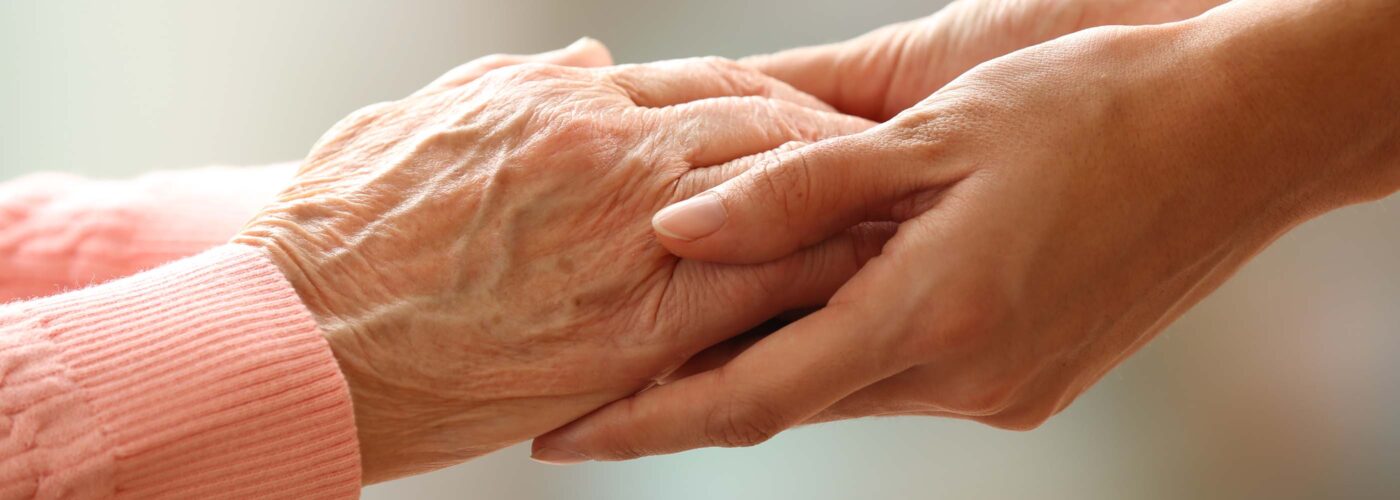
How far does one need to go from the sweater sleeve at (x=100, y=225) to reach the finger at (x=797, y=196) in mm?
418

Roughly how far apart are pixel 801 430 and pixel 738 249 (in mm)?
959

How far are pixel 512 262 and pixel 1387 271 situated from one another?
112 centimetres

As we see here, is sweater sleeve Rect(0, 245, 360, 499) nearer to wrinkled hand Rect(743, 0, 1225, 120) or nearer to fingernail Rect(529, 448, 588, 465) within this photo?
fingernail Rect(529, 448, 588, 465)

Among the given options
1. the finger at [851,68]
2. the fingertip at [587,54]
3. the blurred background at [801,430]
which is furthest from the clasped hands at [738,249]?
the blurred background at [801,430]

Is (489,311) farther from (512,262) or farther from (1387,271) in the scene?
(1387,271)

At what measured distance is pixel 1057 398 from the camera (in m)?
0.82

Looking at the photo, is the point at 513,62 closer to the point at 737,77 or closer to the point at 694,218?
the point at 737,77

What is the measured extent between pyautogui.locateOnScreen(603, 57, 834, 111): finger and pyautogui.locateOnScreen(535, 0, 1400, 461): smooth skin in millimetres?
215

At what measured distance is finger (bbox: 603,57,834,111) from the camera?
94cm

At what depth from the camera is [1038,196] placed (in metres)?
0.70

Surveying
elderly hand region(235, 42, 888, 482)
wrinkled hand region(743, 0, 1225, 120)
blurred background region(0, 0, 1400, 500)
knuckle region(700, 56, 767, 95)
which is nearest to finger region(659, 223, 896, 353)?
elderly hand region(235, 42, 888, 482)

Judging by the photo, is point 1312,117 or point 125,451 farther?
point 1312,117

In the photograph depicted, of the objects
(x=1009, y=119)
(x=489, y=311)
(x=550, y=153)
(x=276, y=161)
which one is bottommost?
(x=276, y=161)

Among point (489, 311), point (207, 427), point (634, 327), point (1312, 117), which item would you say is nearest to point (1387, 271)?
point (1312, 117)
